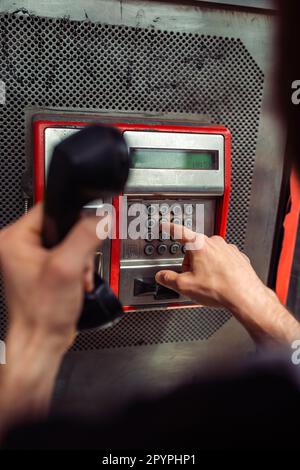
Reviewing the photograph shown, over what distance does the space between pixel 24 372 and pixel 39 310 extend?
6 cm

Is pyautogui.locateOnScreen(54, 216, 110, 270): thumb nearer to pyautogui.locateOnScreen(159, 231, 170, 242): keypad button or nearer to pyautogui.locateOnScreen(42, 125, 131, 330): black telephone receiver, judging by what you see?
pyautogui.locateOnScreen(42, 125, 131, 330): black telephone receiver

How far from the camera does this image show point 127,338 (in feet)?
3.11

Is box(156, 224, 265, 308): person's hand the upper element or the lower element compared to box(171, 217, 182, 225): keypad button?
lower

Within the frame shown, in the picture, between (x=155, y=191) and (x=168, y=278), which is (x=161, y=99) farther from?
(x=168, y=278)

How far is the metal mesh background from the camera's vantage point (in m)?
0.75

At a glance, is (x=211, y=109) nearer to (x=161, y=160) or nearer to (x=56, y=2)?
(x=161, y=160)

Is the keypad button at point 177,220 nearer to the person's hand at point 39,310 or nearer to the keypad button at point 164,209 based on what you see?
the keypad button at point 164,209

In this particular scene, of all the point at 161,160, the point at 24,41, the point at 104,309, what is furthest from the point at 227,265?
the point at 24,41

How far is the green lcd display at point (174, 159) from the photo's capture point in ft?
2.51

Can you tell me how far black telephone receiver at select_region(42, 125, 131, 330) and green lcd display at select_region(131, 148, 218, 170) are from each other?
0.31 metres

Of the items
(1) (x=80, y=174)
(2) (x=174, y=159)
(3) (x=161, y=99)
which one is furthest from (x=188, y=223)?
(1) (x=80, y=174)

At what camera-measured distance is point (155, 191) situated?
30.5 inches

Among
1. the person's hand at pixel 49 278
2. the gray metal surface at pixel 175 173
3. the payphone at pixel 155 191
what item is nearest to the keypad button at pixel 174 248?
the payphone at pixel 155 191

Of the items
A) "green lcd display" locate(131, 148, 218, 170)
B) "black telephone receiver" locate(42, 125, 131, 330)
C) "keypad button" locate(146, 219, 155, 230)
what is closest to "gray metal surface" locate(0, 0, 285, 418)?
"green lcd display" locate(131, 148, 218, 170)
